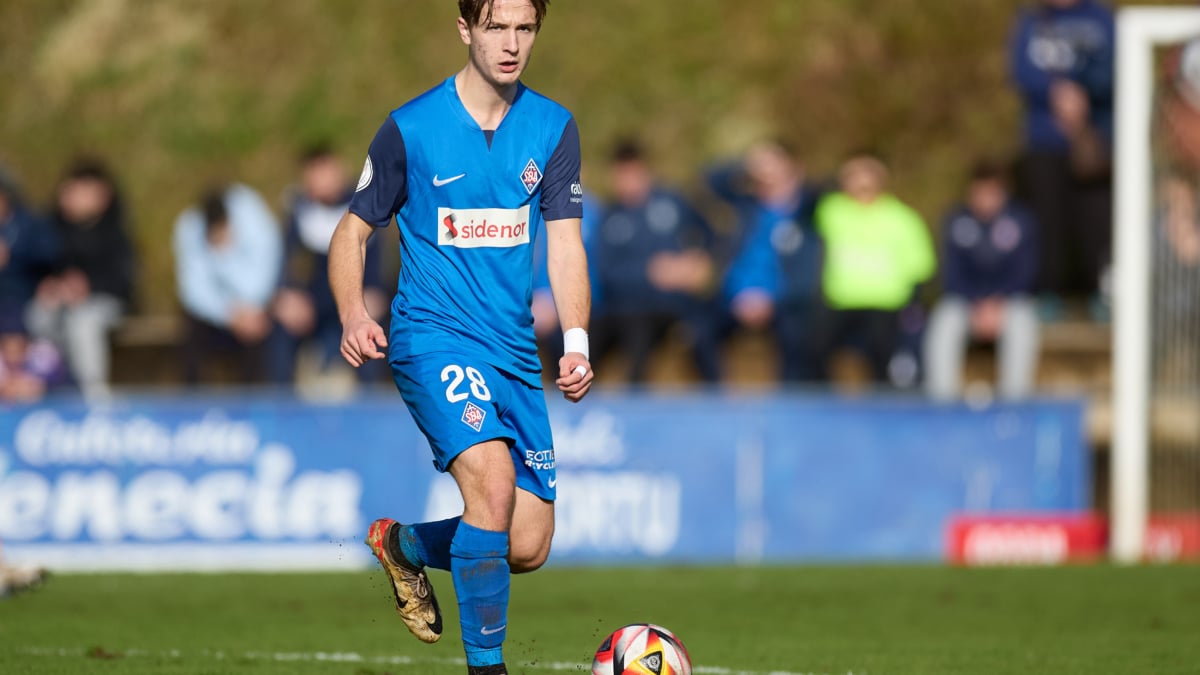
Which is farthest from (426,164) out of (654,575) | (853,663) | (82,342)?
(82,342)

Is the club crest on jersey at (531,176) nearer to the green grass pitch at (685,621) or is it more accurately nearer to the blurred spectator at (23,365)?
the green grass pitch at (685,621)

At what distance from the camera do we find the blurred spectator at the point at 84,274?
50.6ft

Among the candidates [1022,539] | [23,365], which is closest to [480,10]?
[1022,539]

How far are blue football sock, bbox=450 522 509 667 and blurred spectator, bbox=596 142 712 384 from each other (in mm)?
8996

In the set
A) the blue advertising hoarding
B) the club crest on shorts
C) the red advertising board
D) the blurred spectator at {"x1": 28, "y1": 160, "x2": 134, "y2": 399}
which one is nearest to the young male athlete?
the club crest on shorts

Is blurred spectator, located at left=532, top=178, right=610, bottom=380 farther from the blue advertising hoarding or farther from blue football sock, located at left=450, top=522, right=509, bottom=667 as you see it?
blue football sock, located at left=450, top=522, right=509, bottom=667

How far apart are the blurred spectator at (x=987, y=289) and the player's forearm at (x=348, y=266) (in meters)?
9.19

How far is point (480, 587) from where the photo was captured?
624 cm

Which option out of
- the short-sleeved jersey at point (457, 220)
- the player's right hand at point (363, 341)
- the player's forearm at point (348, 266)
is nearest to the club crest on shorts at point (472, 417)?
the short-sleeved jersey at point (457, 220)

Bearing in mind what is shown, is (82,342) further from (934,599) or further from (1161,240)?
(1161,240)

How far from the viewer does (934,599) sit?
11.0m

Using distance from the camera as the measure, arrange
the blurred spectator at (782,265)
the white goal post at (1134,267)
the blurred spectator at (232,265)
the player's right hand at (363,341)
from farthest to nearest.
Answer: the blurred spectator at (232,265)
the blurred spectator at (782,265)
the white goal post at (1134,267)
the player's right hand at (363,341)

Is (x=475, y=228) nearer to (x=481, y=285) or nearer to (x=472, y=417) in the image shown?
(x=481, y=285)

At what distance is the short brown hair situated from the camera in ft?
20.7
